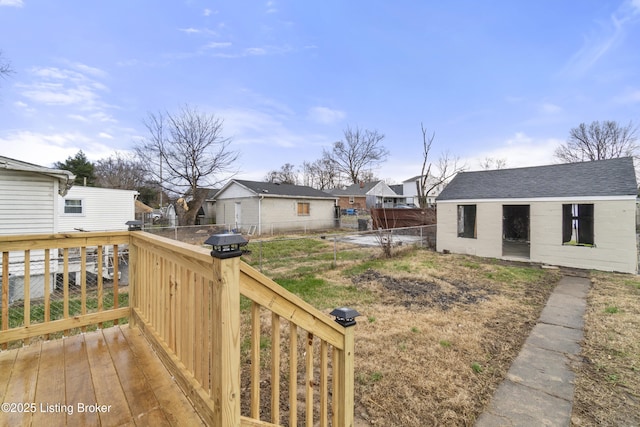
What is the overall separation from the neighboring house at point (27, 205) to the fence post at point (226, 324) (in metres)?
7.71

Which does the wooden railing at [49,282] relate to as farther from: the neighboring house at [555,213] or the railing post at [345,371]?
the neighboring house at [555,213]

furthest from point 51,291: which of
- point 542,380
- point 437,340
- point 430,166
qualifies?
point 430,166

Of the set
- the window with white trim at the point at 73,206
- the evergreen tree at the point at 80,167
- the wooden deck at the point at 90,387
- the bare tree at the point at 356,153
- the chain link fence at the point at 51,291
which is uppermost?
the bare tree at the point at 356,153

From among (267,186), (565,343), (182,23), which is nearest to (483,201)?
(565,343)

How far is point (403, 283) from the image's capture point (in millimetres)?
6512

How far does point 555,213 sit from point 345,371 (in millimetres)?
10122

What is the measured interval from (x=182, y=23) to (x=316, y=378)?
11.3 metres

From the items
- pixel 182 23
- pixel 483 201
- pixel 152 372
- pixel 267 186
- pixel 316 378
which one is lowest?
pixel 316 378

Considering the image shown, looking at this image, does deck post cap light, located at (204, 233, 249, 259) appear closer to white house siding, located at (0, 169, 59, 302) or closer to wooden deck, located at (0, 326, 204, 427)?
wooden deck, located at (0, 326, 204, 427)

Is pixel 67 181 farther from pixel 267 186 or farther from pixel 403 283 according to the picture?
pixel 267 186

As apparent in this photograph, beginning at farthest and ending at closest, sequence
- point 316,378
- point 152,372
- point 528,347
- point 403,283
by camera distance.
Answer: point 403,283, point 528,347, point 316,378, point 152,372

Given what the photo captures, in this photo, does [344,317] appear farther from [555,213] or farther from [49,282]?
[555,213]

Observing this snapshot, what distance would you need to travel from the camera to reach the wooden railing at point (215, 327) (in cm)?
117

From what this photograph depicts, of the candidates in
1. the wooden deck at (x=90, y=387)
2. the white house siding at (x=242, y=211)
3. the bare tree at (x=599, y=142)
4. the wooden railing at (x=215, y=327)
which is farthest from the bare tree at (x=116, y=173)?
the bare tree at (x=599, y=142)
